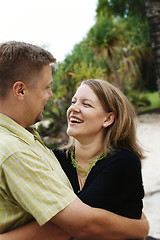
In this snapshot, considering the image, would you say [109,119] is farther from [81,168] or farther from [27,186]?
[27,186]

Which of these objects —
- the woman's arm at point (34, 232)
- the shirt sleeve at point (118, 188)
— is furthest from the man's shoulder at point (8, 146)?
the shirt sleeve at point (118, 188)

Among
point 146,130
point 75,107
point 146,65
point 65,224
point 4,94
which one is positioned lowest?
point 146,130

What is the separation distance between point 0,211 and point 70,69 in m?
13.5

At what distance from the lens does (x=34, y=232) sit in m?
1.29

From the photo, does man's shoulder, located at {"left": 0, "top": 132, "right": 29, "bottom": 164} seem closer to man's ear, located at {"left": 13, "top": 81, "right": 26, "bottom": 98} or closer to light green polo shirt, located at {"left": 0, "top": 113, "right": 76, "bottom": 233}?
light green polo shirt, located at {"left": 0, "top": 113, "right": 76, "bottom": 233}

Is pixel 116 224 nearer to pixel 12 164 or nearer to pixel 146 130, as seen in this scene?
pixel 12 164

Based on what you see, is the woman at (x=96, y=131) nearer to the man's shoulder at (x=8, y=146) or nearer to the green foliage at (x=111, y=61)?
the man's shoulder at (x=8, y=146)

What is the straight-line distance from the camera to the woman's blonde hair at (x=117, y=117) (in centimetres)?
207

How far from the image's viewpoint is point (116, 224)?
4.82ft

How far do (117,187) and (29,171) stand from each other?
64 centimetres

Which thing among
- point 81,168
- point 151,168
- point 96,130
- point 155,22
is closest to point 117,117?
point 96,130

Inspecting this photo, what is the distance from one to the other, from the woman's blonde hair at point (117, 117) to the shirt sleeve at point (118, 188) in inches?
12.7

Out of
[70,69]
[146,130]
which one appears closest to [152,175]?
[146,130]

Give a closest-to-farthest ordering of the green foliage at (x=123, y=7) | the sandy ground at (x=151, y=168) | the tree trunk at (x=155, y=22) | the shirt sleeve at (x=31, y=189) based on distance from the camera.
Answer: the shirt sleeve at (x=31, y=189), the sandy ground at (x=151, y=168), the tree trunk at (x=155, y=22), the green foliage at (x=123, y=7)
